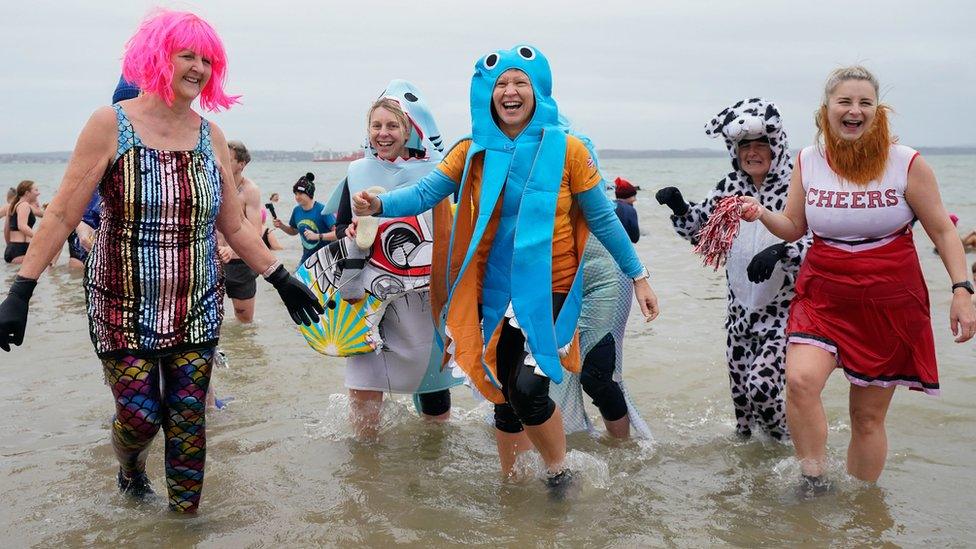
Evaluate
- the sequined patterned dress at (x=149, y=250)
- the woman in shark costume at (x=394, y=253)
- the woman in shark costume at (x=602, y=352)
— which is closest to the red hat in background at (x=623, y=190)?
the woman in shark costume at (x=602, y=352)

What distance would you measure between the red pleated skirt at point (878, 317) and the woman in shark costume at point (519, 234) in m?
0.79

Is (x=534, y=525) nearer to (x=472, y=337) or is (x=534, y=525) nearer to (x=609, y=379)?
(x=472, y=337)

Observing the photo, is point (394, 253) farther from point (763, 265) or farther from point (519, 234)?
point (763, 265)

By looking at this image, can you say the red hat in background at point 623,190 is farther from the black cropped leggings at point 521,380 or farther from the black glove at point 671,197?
the black cropped leggings at point 521,380

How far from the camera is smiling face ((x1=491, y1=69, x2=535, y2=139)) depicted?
13.4 ft

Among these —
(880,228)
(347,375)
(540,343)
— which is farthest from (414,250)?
(880,228)

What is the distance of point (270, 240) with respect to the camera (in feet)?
34.6

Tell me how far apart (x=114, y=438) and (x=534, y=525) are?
6.00 feet

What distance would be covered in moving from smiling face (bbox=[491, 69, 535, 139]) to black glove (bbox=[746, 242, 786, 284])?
54.8 inches

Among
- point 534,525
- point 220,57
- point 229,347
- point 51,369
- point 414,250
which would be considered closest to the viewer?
point 220,57

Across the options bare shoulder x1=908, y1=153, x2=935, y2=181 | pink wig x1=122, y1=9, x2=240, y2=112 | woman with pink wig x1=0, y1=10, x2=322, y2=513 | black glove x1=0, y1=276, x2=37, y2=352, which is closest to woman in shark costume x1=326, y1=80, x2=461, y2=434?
woman with pink wig x1=0, y1=10, x2=322, y2=513

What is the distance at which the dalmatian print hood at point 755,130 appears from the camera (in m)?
4.75

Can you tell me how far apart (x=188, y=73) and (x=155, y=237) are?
2.16 ft

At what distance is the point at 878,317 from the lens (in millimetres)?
4141
